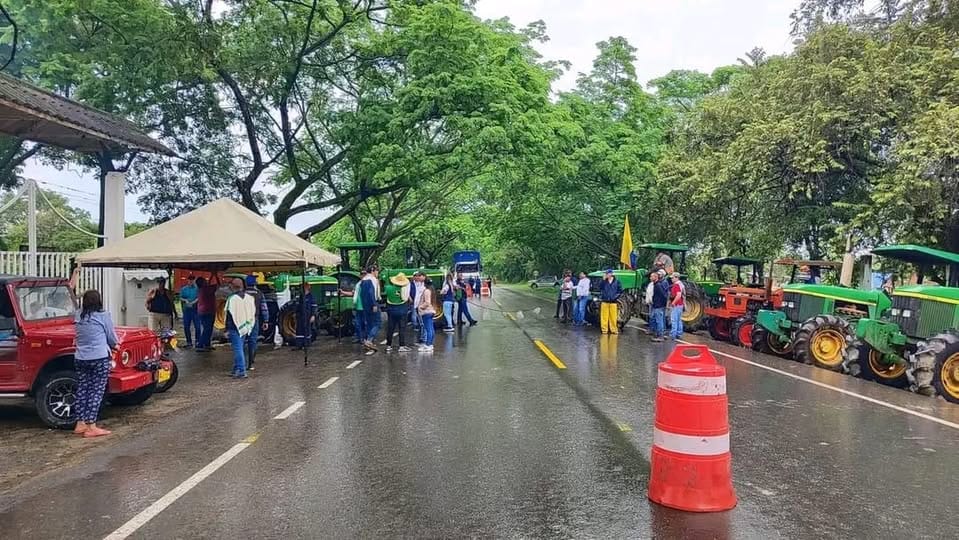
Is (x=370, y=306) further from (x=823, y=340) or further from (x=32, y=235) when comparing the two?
(x=823, y=340)

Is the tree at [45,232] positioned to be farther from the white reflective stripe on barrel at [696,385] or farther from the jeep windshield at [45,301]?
the white reflective stripe on barrel at [696,385]

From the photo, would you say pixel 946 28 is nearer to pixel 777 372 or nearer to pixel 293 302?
pixel 777 372

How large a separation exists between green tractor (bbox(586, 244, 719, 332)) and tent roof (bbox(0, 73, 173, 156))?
42.1 feet

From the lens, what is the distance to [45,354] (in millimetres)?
8312

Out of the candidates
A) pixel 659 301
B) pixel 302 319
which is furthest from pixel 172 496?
pixel 659 301

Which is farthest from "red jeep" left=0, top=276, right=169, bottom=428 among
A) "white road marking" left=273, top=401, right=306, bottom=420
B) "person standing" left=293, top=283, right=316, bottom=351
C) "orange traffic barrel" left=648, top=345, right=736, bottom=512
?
"person standing" left=293, top=283, right=316, bottom=351

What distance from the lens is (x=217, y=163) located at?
25.7 metres

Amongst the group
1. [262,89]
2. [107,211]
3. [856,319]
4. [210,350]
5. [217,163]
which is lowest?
[210,350]

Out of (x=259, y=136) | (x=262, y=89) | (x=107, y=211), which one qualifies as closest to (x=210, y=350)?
(x=107, y=211)

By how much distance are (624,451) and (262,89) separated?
1973 centimetres

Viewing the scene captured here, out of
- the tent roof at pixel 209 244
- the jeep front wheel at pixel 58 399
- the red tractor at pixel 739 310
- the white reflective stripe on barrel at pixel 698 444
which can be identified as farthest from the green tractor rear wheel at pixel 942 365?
the jeep front wheel at pixel 58 399

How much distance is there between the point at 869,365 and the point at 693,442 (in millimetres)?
8468

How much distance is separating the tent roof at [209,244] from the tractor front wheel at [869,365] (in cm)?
976

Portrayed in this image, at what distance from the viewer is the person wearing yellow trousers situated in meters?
19.0
